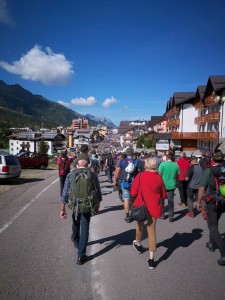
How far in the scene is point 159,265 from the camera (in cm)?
405

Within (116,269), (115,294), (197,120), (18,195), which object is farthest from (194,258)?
(197,120)

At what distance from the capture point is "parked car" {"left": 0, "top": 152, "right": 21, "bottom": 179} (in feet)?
40.5

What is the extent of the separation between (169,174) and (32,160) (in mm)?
19543

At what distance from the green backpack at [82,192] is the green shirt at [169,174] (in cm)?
313

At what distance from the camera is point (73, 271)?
12.6 ft

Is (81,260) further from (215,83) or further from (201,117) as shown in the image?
(201,117)

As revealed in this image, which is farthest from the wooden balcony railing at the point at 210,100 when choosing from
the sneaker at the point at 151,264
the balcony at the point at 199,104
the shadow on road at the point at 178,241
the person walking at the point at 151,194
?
the sneaker at the point at 151,264

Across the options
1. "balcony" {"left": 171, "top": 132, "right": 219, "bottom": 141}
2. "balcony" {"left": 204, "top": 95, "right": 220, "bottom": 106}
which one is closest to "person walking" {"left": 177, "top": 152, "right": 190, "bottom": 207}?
"balcony" {"left": 171, "top": 132, "right": 219, "bottom": 141}

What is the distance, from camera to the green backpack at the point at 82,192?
397cm

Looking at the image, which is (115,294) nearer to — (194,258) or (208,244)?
(194,258)

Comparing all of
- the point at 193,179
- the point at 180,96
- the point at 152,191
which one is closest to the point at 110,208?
the point at 193,179

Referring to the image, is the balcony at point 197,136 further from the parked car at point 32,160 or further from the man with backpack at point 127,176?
the man with backpack at point 127,176

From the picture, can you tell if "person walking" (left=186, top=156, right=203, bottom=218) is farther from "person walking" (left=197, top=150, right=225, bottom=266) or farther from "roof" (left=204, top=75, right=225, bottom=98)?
"roof" (left=204, top=75, right=225, bottom=98)

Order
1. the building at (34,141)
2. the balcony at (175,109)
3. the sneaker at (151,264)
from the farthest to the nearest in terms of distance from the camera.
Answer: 1. the building at (34,141)
2. the balcony at (175,109)
3. the sneaker at (151,264)
